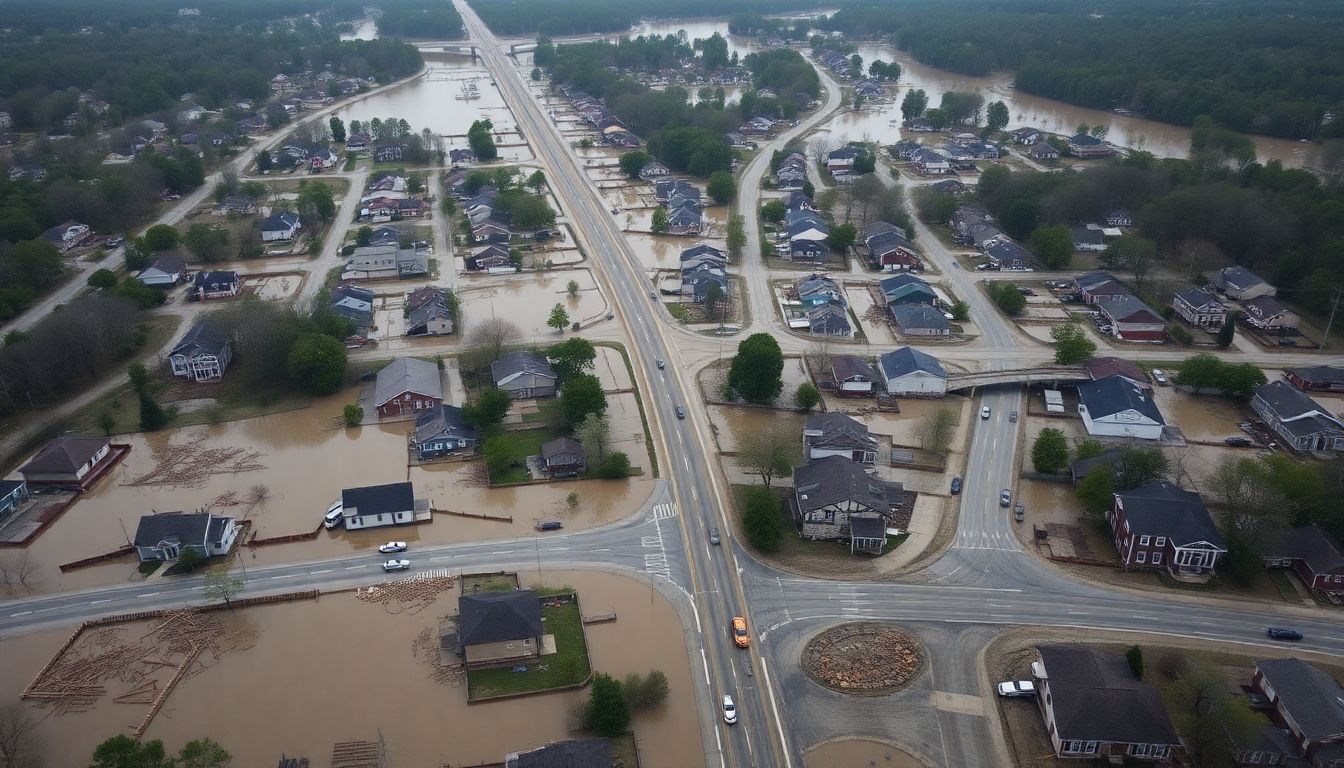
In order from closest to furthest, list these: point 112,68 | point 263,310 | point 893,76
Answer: point 263,310, point 112,68, point 893,76

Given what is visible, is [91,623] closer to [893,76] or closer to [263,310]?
[263,310]

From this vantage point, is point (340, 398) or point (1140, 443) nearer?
point (1140, 443)

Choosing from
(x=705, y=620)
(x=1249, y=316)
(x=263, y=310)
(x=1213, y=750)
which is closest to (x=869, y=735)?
(x=705, y=620)

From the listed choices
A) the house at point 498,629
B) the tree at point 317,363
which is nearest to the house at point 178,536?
the house at point 498,629

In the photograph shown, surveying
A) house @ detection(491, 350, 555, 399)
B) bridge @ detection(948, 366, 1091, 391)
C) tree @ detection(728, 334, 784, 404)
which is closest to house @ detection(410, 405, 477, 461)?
house @ detection(491, 350, 555, 399)

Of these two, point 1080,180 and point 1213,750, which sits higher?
point 1080,180

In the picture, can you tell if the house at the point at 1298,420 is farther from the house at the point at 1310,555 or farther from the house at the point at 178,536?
the house at the point at 178,536

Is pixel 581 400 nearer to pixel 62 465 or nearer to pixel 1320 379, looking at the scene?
pixel 62 465
